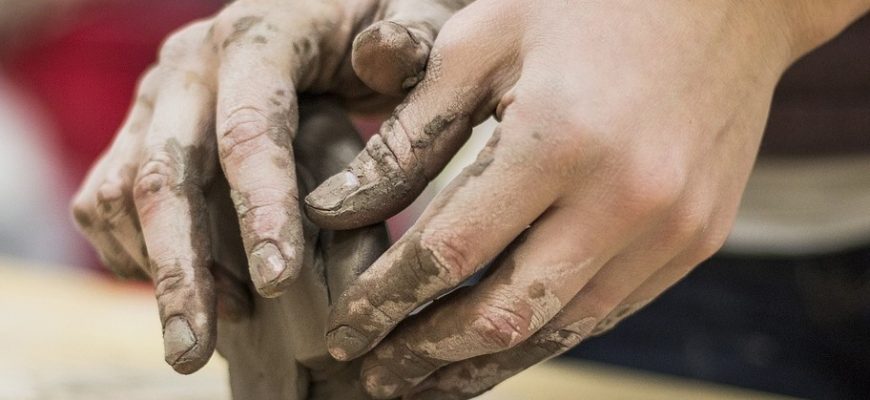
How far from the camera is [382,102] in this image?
119 centimetres

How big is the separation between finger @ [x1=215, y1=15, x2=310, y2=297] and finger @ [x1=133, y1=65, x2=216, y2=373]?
71mm

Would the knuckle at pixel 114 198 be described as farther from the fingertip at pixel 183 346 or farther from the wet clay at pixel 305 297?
the fingertip at pixel 183 346

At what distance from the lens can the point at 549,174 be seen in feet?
2.62

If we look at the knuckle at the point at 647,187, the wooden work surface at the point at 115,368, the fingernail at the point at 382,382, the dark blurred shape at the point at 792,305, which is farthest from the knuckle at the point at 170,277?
the dark blurred shape at the point at 792,305

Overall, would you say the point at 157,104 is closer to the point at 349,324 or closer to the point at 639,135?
the point at 349,324

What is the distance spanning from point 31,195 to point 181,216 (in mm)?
2598

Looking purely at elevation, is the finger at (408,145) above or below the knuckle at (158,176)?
above

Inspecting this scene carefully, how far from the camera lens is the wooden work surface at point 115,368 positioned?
148 centimetres

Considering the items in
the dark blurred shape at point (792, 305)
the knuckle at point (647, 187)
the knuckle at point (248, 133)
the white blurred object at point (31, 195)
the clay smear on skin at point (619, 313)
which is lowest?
the white blurred object at point (31, 195)

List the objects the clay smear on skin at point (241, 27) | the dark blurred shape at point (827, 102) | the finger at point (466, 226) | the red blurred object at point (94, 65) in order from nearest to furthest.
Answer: the finger at point (466, 226), the clay smear on skin at point (241, 27), the dark blurred shape at point (827, 102), the red blurred object at point (94, 65)

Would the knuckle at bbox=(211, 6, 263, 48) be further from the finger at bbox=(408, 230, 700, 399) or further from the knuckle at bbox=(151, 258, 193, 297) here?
the finger at bbox=(408, 230, 700, 399)

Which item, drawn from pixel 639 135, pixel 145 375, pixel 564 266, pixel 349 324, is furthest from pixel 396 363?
pixel 145 375

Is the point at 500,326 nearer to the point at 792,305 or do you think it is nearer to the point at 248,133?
the point at 248,133

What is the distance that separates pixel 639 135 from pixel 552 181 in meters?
0.10
